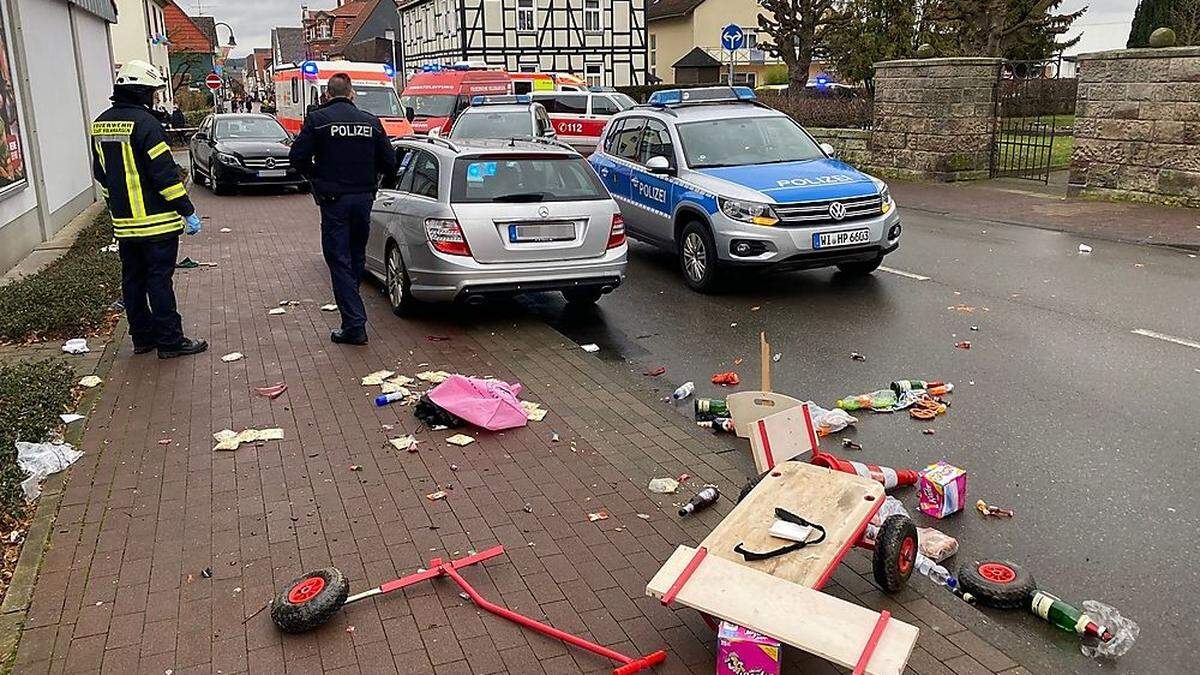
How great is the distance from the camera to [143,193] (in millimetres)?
7348

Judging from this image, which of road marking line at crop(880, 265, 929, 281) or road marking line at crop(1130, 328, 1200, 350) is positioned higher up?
road marking line at crop(1130, 328, 1200, 350)

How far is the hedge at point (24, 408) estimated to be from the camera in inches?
191

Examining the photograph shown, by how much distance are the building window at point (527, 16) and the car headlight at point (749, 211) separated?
48398 mm

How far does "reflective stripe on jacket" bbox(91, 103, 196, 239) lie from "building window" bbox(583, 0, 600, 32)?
171ft

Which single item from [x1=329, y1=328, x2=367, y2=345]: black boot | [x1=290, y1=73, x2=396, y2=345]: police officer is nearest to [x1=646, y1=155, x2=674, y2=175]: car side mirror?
[x1=290, y1=73, x2=396, y2=345]: police officer

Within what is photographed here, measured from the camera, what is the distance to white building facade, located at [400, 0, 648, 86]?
54562 mm

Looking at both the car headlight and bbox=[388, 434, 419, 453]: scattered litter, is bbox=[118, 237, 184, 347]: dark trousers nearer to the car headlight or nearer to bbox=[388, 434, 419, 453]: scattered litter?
bbox=[388, 434, 419, 453]: scattered litter

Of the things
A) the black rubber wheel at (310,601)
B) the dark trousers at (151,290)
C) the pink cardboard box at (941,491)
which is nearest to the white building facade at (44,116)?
the dark trousers at (151,290)

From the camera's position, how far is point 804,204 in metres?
9.53

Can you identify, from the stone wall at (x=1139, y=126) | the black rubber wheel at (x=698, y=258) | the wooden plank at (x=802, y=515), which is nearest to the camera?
the wooden plank at (x=802, y=515)

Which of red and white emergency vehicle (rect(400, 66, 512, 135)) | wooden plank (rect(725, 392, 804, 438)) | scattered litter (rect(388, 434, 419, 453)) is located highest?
red and white emergency vehicle (rect(400, 66, 512, 135))

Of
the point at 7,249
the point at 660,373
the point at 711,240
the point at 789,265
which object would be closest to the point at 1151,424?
the point at 660,373

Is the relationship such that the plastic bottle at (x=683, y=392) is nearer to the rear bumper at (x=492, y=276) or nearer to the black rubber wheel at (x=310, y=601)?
the rear bumper at (x=492, y=276)

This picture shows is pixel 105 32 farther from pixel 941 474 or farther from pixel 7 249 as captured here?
pixel 941 474
